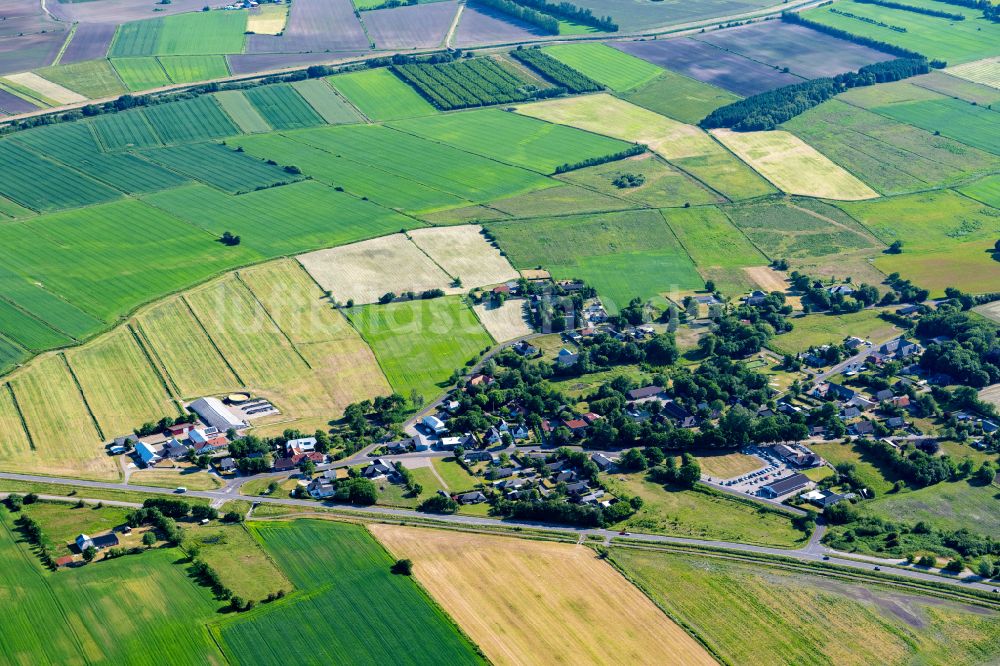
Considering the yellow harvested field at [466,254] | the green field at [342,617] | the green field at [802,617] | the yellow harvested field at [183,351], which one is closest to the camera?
the green field at [342,617]

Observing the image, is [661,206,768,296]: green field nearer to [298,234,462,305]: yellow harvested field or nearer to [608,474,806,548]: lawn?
[298,234,462,305]: yellow harvested field

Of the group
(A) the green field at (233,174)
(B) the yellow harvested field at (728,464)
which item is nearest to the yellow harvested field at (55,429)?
(A) the green field at (233,174)

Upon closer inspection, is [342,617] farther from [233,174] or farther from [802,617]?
[233,174]

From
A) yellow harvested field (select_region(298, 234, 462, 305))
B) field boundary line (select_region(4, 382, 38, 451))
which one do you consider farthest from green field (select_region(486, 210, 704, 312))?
field boundary line (select_region(4, 382, 38, 451))

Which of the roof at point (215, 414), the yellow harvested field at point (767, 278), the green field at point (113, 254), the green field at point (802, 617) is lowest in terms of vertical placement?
the green field at point (802, 617)

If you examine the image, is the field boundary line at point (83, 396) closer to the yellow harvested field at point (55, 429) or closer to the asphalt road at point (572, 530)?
the yellow harvested field at point (55, 429)

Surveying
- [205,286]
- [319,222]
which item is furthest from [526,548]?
[319,222]

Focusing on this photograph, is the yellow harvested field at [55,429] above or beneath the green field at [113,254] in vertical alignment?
A: beneath

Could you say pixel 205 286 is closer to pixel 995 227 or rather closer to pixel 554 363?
pixel 554 363
